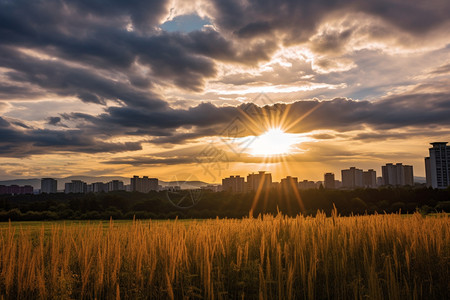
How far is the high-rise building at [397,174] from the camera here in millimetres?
165500

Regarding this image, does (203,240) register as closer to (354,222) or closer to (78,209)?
(354,222)

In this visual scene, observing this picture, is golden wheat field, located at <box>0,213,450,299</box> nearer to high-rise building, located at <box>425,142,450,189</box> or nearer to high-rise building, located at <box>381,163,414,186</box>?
high-rise building, located at <box>381,163,414,186</box>

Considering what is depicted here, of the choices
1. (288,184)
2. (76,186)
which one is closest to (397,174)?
(288,184)

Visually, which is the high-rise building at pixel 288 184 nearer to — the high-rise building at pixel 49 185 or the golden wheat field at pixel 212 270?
the golden wheat field at pixel 212 270

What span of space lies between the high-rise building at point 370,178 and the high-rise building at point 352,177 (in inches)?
80.8

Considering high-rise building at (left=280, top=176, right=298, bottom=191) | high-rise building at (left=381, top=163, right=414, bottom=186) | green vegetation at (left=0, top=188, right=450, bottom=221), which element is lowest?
green vegetation at (left=0, top=188, right=450, bottom=221)

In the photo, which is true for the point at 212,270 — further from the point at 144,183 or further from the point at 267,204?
the point at 144,183

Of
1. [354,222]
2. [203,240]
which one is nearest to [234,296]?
[203,240]

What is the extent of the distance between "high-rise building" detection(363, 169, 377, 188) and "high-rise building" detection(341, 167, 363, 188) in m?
2.05

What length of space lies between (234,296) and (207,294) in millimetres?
476

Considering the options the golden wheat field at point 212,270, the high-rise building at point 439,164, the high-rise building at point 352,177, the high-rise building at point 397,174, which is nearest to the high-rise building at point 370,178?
the high-rise building at point 352,177

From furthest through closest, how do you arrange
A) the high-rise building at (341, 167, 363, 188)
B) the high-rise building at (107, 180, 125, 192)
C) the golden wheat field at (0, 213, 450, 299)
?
1. the high-rise building at (341, 167, 363, 188)
2. the high-rise building at (107, 180, 125, 192)
3. the golden wheat field at (0, 213, 450, 299)

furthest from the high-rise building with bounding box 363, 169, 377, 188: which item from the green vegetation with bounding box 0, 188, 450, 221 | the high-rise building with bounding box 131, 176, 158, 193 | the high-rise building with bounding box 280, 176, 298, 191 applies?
the green vegetation with bounding box 0, 188, 450, 221

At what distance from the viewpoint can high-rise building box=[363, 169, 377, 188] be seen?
160975 mm
